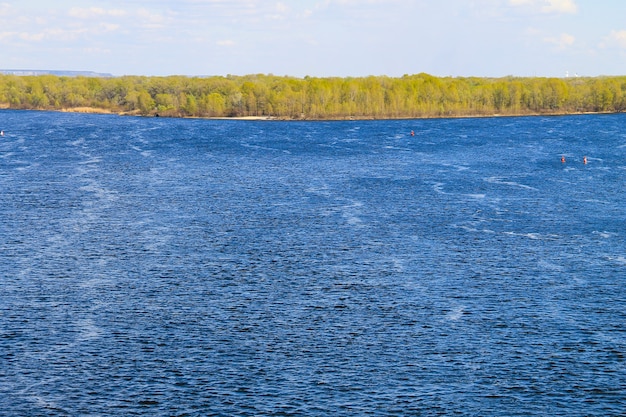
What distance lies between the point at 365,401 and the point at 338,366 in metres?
6.01

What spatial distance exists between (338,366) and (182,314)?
17418 mm

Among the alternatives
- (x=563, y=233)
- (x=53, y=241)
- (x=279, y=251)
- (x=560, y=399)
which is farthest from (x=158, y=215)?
(x=560, y=399)

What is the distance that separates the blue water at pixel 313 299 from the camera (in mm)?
58500

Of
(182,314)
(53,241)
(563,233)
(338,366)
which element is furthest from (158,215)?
(338,366)

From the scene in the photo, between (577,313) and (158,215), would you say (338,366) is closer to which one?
(577,313)

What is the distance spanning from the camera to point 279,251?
96000 millimetres

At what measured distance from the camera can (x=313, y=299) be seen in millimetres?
78188

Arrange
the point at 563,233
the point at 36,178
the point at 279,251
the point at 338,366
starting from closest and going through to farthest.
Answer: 1. the point at 338,366
2. the point at 279,251
3. the point at 563,233
4. the point at 36,178

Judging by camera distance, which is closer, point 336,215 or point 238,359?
point 238,359

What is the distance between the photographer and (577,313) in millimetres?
73750

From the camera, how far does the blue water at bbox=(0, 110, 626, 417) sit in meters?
58.5

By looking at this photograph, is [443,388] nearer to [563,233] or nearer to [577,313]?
[577,313]

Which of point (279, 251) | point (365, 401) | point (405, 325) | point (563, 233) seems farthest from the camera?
point (563, 233)

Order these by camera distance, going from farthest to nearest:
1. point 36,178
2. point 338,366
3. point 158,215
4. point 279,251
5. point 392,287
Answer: point 36,178 < point 158,215 < point 279,251 < point 392,287 < point 338,366
